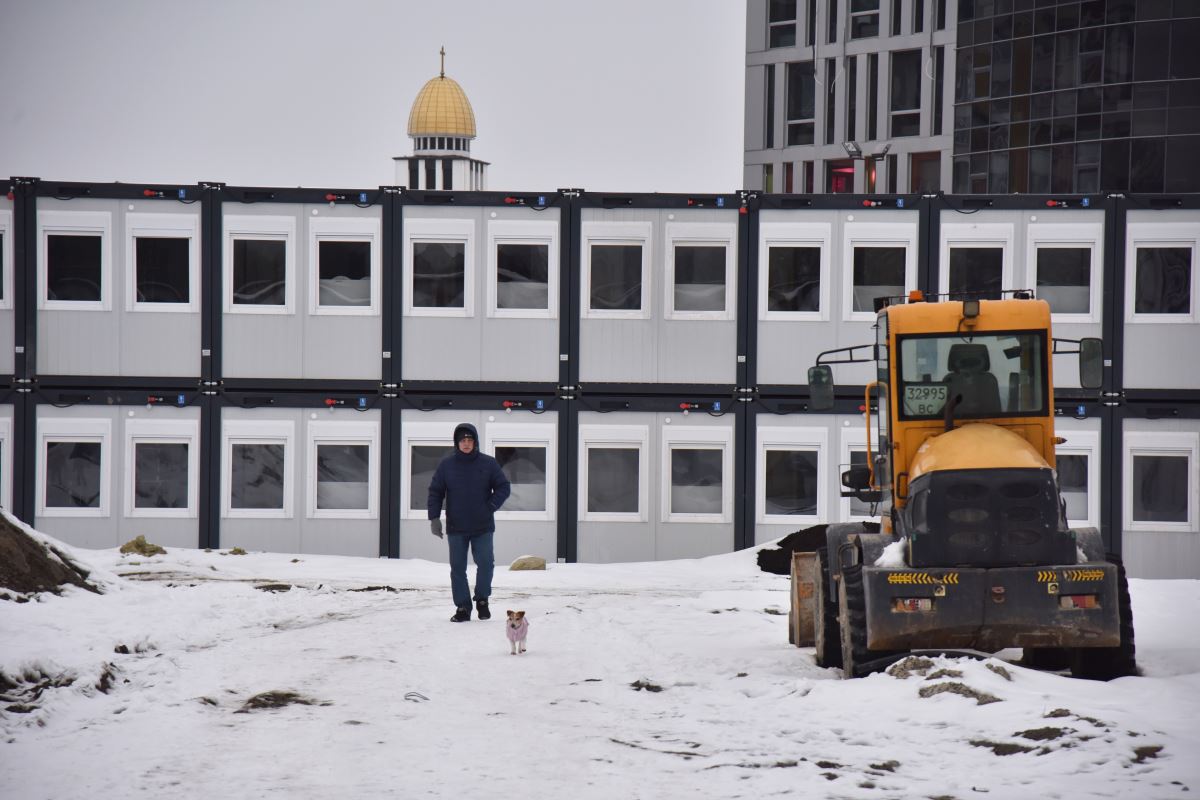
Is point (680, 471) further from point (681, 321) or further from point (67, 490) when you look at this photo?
point (67, 490)

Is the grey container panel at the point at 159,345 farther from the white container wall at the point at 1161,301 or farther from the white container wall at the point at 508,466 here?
the white container wall at the point at 1161,301

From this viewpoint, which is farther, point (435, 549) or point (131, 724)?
point (435, 549)

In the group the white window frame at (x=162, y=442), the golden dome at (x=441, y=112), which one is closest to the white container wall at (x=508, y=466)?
the white window frame at (x=162, y=442)

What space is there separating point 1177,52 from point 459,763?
47.0m

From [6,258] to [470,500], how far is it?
31.4 ft

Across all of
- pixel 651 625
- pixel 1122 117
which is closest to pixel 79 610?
pixel 651 625

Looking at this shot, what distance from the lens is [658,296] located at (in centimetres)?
2028

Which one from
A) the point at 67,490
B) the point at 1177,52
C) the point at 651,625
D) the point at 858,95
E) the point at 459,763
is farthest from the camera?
the point at 858,95

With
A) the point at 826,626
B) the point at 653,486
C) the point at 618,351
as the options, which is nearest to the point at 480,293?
the point at 618,351

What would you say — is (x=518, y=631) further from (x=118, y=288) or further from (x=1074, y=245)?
(x=1074, y=245)

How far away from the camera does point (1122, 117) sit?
165ft

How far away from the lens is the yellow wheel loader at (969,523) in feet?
34.0

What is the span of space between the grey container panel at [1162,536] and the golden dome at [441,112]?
131 meters

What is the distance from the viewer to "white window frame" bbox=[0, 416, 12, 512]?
789 inches
